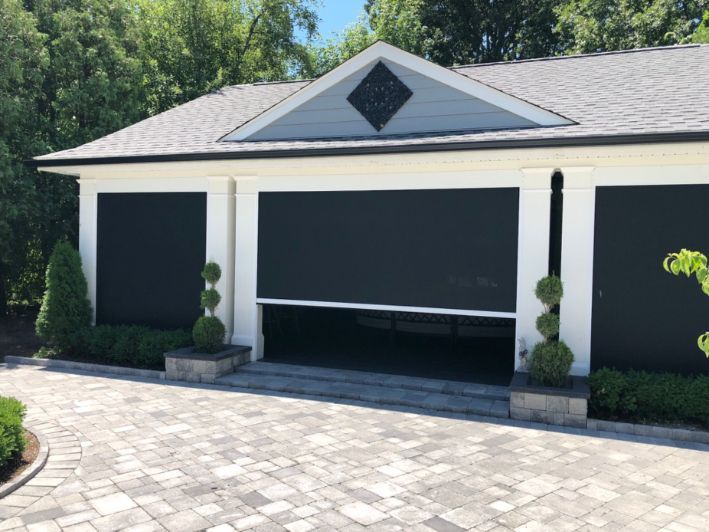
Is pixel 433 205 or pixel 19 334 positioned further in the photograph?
pixel 19 334

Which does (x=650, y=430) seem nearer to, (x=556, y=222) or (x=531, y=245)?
(x=531, y=245)

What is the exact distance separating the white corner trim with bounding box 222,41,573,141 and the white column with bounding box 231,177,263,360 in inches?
44.4

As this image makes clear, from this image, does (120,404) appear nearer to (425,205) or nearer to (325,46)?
(425,205)

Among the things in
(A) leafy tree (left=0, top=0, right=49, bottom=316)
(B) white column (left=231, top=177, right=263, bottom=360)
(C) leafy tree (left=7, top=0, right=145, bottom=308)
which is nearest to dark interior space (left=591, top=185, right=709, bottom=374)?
(B) white column (left=231, top=177, right=263, bottom=360)

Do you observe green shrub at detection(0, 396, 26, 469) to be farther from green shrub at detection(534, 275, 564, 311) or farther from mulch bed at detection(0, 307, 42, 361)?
green shrub at detection(534, 275, 564, 311)

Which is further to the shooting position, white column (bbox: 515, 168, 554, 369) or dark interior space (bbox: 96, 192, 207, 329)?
dark interior space (bbox: 96, 192, 207, 329)

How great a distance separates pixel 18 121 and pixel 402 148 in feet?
36.5

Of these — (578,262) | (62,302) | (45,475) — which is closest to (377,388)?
(578,262)

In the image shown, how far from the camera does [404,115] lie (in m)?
10.1

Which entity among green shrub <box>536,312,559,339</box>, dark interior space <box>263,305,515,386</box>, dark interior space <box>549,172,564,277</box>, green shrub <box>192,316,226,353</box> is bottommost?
dark interior space <box>263,305,515,386</box>

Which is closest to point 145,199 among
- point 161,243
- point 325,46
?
point 161,243

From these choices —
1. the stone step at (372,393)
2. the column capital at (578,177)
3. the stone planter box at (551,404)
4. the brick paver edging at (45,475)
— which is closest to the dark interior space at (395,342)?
the stone step at (372,393)

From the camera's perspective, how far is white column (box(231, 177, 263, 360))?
10984mm

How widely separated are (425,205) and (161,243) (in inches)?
216
